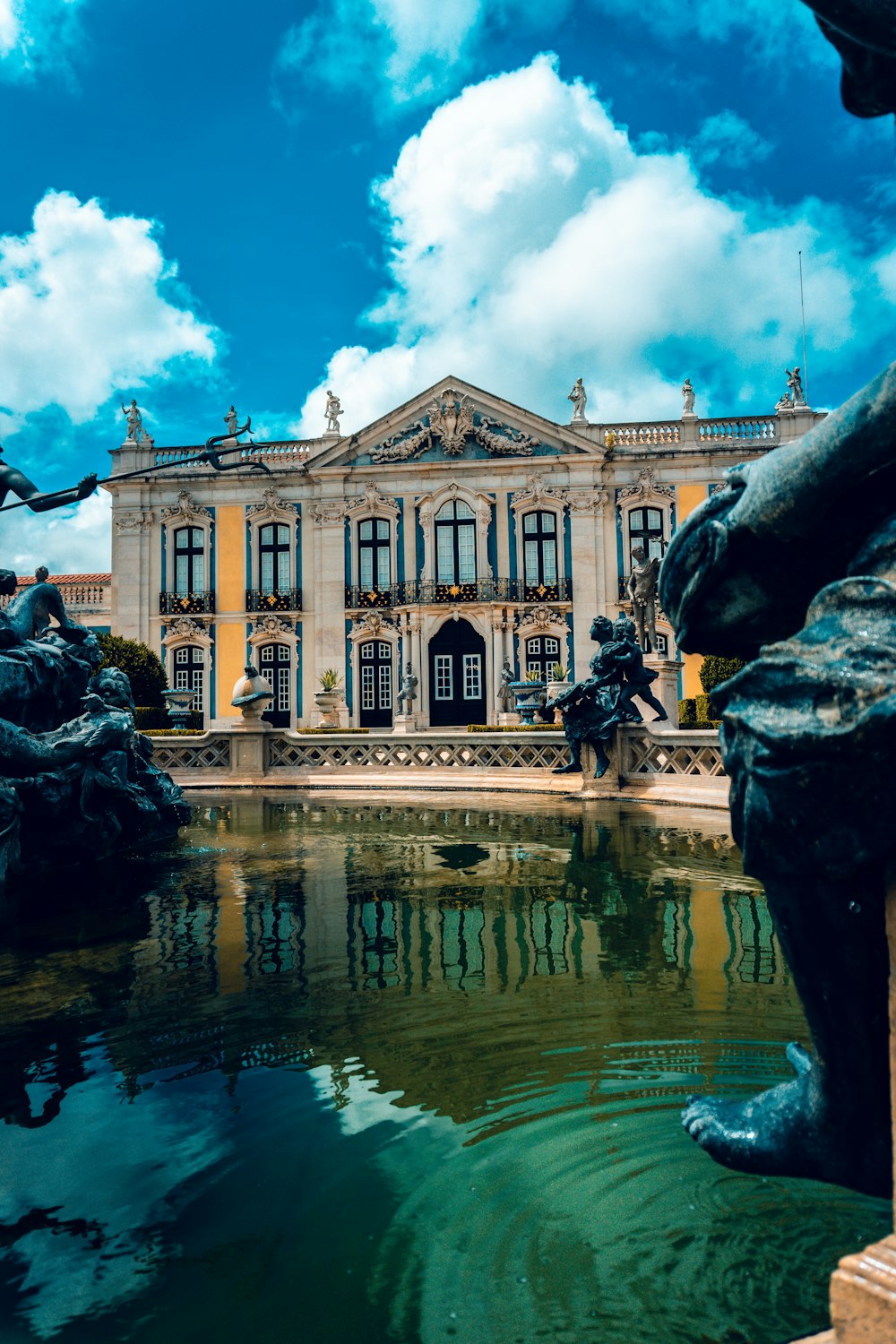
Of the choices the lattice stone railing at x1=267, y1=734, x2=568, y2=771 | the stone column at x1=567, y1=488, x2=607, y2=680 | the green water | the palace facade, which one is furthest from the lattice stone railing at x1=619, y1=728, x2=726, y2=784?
the stone column at x1=567, y1=488, x2=607, y2=680

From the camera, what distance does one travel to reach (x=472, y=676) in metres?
30.8

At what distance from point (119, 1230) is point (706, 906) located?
3.49m

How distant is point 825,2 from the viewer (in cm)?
144

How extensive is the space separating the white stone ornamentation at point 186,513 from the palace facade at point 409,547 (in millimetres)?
51

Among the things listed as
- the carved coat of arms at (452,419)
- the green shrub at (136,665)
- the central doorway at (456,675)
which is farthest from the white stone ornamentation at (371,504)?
the green shrub at (136,665)

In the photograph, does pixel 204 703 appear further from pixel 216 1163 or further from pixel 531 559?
pixel 216 1163

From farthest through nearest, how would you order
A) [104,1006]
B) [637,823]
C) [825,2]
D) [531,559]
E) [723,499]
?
[531,559] < [637,823] < [104,1006] < [723,499] < [825,2]

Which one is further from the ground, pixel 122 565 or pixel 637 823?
pixel 122 565

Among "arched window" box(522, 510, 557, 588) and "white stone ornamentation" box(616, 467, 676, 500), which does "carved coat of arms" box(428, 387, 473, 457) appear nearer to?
"arched window" box(522, 510, 557, 588)

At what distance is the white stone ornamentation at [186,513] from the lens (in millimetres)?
31422

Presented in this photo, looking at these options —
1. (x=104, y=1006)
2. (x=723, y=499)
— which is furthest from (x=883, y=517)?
(x=104, y=1006)

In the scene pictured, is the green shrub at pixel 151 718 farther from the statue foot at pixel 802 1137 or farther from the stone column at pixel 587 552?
the statue foot at pixel 802 1137

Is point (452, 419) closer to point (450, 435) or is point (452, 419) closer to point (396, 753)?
point (450, 435)

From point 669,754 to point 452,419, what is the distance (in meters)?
22.5
